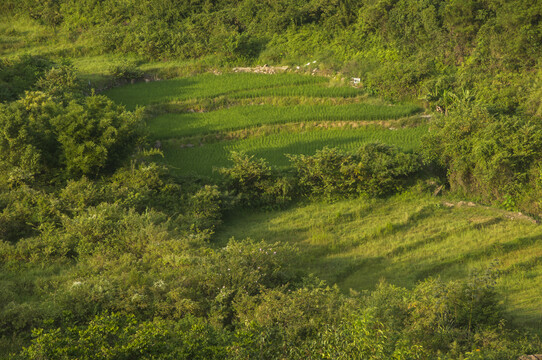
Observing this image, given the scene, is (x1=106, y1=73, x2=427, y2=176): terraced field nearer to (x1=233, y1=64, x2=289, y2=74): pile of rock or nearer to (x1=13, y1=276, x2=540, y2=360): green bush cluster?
(x1=233, y1=64, x2=289, y2=74): pile of rock

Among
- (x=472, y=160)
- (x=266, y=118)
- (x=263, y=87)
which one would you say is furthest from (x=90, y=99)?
(x=472, y=160)

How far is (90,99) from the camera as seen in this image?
613 inches

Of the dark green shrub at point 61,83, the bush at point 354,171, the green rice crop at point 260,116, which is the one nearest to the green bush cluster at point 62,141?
the green rice crop at point 260,116

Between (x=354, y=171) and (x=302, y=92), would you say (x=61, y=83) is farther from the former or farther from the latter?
(x=354, y=171)

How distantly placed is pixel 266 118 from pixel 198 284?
11239 mm

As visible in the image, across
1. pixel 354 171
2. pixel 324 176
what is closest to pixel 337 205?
pixel 324 176

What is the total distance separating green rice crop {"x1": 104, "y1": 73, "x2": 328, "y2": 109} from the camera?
70.0 feet

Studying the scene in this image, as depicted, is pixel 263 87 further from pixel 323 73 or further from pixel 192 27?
pixel 192 27

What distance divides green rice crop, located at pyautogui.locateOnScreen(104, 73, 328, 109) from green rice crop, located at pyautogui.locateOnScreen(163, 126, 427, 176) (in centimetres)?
404

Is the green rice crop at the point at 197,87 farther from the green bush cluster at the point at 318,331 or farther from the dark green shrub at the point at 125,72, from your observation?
the green bush cluster at the point at 318,331

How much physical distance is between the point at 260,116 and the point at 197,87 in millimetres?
4311

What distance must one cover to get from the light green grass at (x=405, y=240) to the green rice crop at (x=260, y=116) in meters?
5.00

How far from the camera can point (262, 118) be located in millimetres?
19297

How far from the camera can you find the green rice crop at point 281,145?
16.8 metres
